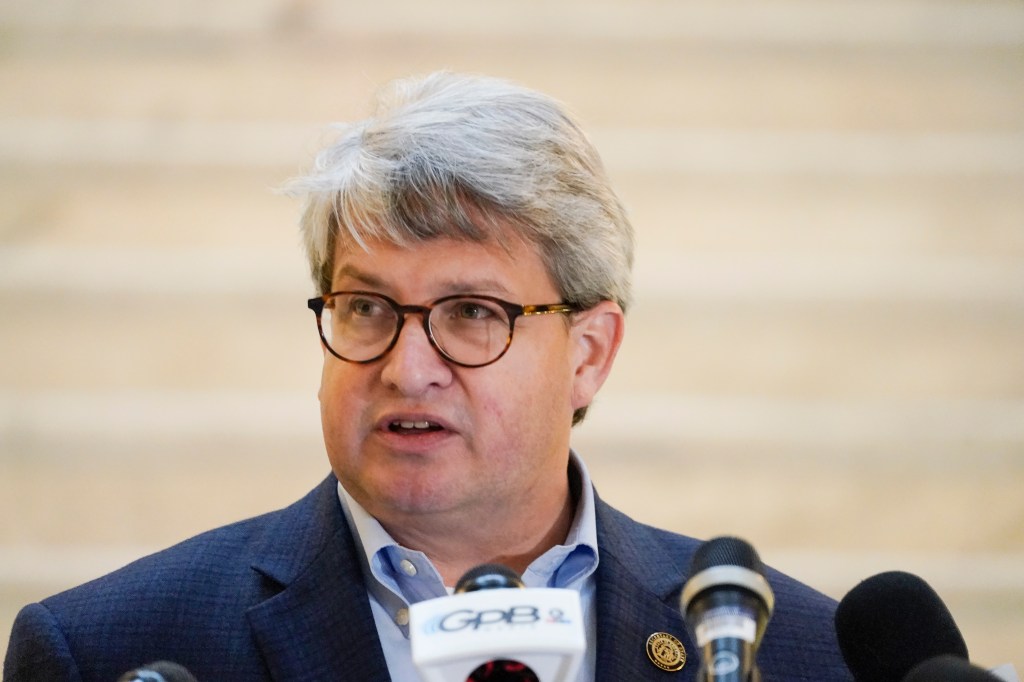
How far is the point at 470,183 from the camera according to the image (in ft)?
7.75

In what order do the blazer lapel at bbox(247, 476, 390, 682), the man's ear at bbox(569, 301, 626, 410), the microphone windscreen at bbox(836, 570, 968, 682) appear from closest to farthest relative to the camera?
the microphone windscreen at bbox(836, 570, 968, 682) < the blazer lapel at bbox(247, 476, 390, 682) < the man's ear at bbox(569, 301, 626, 410)

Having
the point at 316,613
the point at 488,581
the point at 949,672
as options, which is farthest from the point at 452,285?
the point at 949,672

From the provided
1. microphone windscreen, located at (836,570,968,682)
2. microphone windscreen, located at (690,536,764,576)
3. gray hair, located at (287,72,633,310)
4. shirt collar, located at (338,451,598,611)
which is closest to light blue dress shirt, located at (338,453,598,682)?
shirt collar, located at (338,451,598,611)

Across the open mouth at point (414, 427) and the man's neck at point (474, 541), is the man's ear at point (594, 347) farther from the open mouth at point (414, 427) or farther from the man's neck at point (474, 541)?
the open mouth at point (414, 427)

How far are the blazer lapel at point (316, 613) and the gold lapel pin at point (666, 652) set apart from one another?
51 centimetres

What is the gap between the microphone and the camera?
146 cm

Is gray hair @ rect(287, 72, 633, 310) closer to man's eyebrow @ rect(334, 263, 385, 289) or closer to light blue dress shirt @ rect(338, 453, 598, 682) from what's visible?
man's eyebrow @ rect(334, 263, 385, 289)

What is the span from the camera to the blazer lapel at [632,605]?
2393mm

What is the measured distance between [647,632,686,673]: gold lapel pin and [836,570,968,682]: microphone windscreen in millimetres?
571

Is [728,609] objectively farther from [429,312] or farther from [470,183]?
[470,183]

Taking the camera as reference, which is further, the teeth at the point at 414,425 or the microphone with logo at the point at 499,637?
the teeth at the point at 414,425

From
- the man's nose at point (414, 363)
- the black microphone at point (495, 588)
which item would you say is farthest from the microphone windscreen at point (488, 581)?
the man's nose at point (414, 363)

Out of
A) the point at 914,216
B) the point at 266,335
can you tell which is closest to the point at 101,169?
the point at 266,335

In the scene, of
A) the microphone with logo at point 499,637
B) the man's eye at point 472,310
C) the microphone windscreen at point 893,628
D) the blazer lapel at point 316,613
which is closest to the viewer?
the microphone with logo at point 499,637
